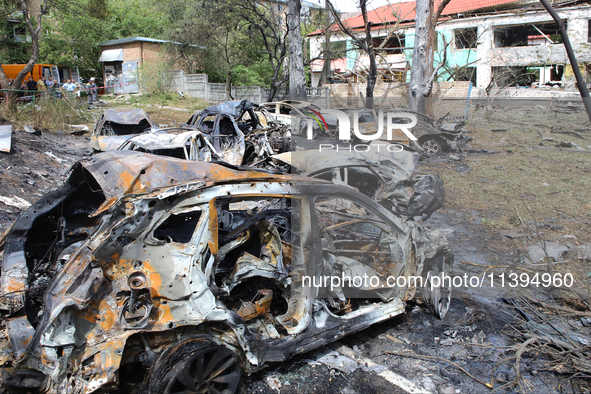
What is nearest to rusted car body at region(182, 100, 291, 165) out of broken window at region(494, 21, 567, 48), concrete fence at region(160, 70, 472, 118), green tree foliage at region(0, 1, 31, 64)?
concrete fence at region(160, 70, 472, 118)

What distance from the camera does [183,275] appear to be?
2.51m

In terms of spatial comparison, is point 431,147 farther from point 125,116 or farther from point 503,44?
point 503,44

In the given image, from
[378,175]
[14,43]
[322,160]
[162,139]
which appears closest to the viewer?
[322,160]

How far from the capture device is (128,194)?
251 centimetres

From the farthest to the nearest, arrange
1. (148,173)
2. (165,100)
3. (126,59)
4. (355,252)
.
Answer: (126,59), (165,100), (355,252), (148,173)

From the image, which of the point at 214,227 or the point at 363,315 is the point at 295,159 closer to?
the point at 363,315

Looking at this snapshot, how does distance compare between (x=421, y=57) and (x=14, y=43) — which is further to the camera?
(x=14, y=43)

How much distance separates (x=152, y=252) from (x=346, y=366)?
6.02 feet

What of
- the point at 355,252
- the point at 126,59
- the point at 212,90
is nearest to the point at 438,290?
the point at 355,252

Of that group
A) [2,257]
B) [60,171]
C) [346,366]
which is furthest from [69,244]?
[60,171]

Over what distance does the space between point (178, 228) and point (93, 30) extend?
34.8 meters

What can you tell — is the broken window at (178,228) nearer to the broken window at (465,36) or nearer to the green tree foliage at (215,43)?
the green tree foliage at (215,43)

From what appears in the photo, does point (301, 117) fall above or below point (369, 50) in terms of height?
below

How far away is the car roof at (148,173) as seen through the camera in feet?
8.63
